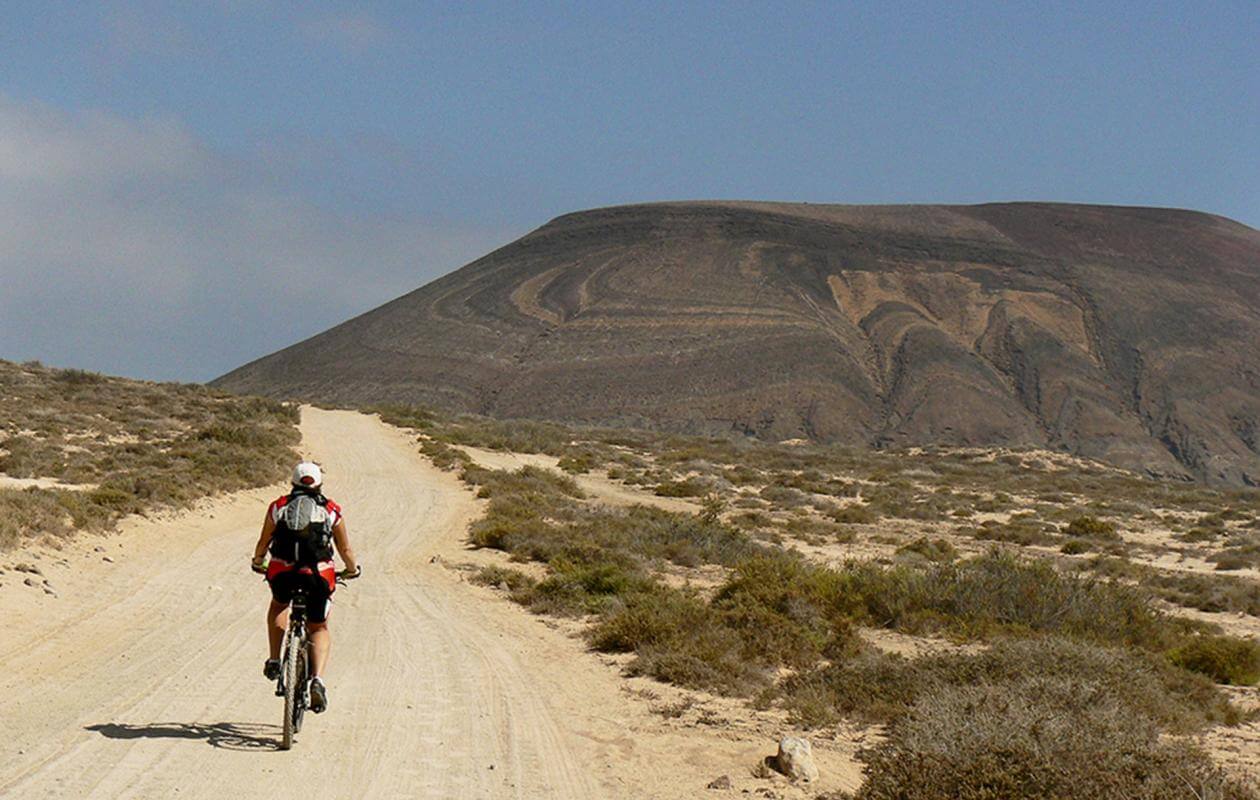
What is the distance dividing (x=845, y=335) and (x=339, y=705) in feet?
353

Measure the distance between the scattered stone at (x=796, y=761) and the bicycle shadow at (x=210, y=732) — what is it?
351cm

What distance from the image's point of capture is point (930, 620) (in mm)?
14281

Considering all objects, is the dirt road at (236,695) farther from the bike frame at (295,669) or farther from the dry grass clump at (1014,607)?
the dry grass clump at (1014,607)

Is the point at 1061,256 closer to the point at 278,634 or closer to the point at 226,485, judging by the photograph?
the point at 226,485

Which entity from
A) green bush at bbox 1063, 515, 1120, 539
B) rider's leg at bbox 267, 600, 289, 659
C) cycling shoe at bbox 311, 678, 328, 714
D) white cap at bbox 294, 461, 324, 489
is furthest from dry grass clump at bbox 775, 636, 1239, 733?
green bush at bbox 1063, 515, 1120, 539

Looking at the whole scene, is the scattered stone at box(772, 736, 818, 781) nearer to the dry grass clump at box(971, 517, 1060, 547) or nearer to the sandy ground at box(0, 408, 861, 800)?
the sandy ground at box(0, 408, 861, 800)

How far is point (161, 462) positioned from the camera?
2647cm

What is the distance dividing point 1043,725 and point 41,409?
36580 mm

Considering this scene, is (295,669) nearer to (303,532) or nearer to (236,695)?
(303,532)

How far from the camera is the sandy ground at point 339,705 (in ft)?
22.8

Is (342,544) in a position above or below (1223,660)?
above

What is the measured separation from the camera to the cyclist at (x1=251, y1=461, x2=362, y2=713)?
294 inches

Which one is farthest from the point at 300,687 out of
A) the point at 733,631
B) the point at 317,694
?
the point at 733,631

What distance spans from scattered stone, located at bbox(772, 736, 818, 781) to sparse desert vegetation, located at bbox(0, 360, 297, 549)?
1110 cm
